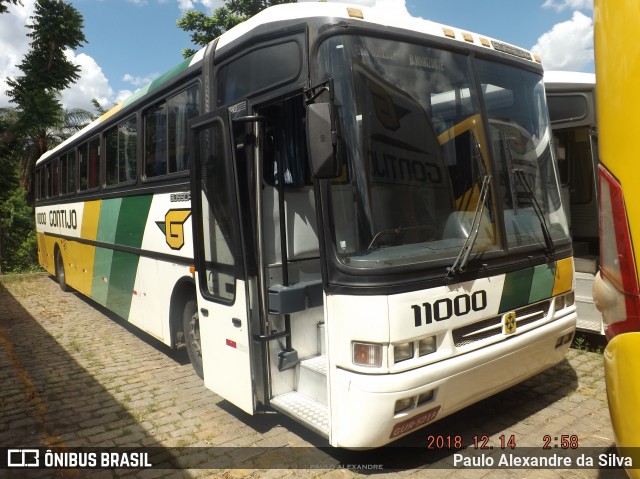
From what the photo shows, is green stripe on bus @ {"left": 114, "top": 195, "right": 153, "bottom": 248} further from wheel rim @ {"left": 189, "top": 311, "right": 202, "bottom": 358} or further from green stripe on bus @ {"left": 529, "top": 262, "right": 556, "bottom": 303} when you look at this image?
green stripe on bus @ {"left": 529, "top": 262, "right": 556, "bottom": 303}

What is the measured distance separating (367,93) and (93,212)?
244 inches

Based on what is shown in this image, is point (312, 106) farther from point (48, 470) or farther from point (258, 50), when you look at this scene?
point (48, 470)

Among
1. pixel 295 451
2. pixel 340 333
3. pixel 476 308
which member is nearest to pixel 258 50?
pixel 340 333

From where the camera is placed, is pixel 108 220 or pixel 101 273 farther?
pixel 101 273

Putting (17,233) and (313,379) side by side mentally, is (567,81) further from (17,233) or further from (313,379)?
(17,233)

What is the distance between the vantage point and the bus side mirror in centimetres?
302

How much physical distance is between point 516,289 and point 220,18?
19298 mm

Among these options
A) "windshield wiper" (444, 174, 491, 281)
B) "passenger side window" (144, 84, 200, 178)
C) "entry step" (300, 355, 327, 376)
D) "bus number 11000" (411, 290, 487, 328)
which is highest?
"passenger side window" (144, 84, 200, 178)

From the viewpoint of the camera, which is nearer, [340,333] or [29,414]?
[340,333]

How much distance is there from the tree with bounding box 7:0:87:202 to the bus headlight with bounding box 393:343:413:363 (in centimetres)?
2225

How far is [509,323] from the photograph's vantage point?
370 cm

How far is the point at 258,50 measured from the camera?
3.84m

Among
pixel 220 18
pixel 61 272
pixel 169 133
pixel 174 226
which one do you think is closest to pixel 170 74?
pixel 169 133

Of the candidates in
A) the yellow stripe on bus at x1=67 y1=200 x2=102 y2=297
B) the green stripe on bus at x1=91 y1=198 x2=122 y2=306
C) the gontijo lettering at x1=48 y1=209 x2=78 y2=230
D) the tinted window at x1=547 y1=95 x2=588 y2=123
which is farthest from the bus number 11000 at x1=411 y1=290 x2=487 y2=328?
the gontijo lettering at x1=48 y1=209 x2=78 y2=230
